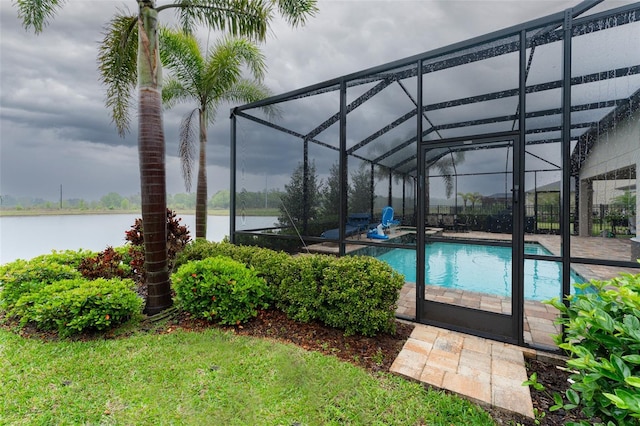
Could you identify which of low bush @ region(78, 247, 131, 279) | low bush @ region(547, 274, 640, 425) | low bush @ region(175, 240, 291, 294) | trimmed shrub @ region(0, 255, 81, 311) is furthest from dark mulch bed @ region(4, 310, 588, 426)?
low bush @ region(78, 247, 131, 279)

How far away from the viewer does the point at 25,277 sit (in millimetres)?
3773

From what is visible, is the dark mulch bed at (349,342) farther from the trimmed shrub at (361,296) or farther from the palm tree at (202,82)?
the palm tree at (202,82)

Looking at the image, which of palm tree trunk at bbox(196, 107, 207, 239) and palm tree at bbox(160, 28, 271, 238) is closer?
palm tree at bbox(160, 28, 271, 238)

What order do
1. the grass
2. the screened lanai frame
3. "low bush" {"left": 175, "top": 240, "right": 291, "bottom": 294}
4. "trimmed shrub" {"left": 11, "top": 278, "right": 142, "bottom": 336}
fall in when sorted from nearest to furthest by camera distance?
the grass < the screened lanai frame < "trimmed shrub" {"left": 11, "top": 278, "right": 142, "bottom": 336} < "low bush" {"left": 175, "top": 240, "right": 291, "bottom": 294}

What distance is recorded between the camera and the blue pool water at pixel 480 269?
3.02 m

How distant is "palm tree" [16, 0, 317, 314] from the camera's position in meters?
3.74

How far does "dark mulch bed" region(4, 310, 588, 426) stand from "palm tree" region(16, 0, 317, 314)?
853 millimetres

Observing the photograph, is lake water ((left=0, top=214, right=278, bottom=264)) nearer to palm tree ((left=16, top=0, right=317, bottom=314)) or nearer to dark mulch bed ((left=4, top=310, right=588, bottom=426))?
palm tree ((left=16, top=0, right=317, bottom=314))

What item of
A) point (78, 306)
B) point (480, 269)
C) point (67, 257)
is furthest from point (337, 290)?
point (67, 257)

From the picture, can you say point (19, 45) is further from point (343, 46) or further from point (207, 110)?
point (343, 46)

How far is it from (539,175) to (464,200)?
0.93 m

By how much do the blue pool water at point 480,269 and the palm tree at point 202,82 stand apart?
20.4 feet

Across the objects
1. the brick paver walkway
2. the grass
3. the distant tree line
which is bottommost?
the grass

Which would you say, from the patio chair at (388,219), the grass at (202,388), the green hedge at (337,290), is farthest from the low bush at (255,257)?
the patio chair at (388,219)
